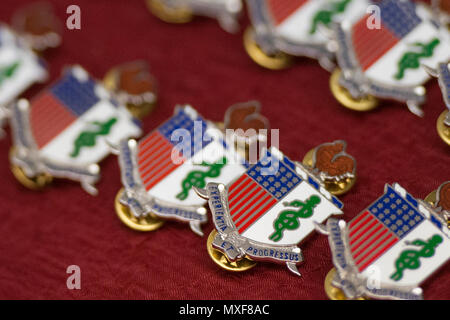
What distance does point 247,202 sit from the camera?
1669 mm

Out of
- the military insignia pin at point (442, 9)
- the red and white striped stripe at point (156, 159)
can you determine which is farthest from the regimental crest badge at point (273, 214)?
the military insignia pin at point (442, 9)

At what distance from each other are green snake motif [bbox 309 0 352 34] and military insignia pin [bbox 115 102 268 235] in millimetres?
447

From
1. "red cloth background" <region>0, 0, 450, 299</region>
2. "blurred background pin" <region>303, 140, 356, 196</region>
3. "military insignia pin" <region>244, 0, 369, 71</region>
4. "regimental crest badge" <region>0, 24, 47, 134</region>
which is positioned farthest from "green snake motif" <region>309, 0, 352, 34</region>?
"regimental crest badge" <region>0, 24, 47, 134</region>

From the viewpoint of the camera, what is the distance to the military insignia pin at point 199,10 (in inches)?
84.6

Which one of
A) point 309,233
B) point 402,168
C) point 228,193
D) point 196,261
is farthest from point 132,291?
point 402,168

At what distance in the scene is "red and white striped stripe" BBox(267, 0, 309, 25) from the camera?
2.01 metres

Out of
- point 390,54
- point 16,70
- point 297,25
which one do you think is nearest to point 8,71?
point 16,70

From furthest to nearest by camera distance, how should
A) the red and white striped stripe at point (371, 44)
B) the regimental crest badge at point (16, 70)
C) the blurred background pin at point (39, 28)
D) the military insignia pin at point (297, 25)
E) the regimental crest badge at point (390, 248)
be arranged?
1. the blurred background pin at point (39, 28)
2. the regimental crest badge at point (16, 70)
3. the military insignia pin at point (297, 25)
4. the red and white striped stripe at point (371, 44)
5. the regimental crest badge at point (390, 248)

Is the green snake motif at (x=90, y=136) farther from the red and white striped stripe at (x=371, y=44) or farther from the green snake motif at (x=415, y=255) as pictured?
the green snake motif at (x=415, y=255)

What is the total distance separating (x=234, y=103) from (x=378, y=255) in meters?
0.65

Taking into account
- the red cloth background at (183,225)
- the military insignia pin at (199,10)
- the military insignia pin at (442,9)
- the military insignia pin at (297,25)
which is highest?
the military insignia pin at (442,9)

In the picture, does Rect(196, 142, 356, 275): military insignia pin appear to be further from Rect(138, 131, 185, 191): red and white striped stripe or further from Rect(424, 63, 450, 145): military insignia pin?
Rect(424, 63, 450, 145): military insignia pin

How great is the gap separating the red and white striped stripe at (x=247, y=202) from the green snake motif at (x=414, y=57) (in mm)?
497

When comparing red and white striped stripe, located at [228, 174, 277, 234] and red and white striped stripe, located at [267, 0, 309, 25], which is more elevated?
red and white striped stripe, located at [267, 0, 309, 25]
